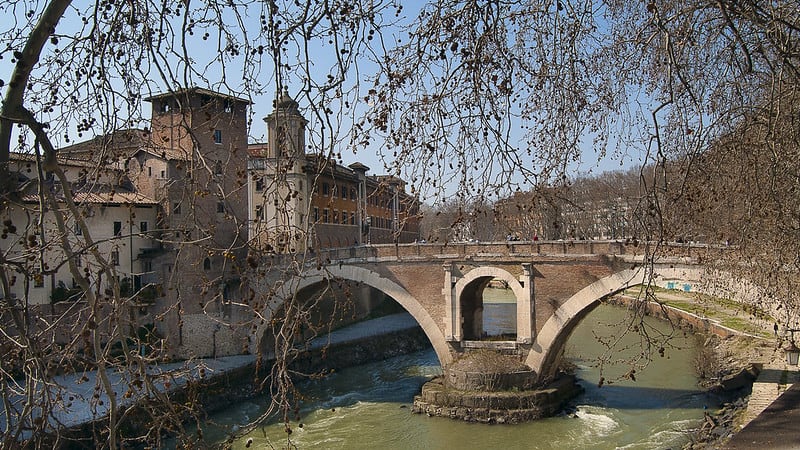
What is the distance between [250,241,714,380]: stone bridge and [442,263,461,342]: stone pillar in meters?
0.03

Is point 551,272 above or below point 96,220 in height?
below

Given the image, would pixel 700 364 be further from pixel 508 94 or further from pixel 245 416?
pixel 508 94

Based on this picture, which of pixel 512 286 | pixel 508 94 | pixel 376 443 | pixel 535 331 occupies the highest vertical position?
pixel 508 94

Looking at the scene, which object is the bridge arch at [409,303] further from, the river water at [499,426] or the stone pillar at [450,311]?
the river water at [499,426]

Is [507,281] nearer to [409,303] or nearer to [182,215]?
[409,303]

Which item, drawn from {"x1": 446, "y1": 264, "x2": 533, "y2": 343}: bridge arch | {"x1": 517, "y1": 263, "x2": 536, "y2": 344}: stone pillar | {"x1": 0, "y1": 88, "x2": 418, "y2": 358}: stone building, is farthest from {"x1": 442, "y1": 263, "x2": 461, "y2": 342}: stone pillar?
{"x1": 0, "y1": 88, "x2": 418, "y2": 358}: stone building

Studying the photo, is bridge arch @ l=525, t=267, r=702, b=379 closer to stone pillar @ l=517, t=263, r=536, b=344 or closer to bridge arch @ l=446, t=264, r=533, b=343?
stone pillar @ l=517, t=263, r=536, b=344

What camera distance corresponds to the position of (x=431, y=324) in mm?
19109

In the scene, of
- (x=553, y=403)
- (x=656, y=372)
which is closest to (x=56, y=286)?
(x=553, y=403)

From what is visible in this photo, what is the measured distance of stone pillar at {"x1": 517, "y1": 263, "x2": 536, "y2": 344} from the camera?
17688 millimetres

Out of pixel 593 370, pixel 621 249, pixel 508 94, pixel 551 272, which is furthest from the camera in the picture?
pixel 593 370

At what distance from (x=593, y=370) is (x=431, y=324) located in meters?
5.48

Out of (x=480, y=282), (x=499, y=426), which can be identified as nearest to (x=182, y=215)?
(x=480, y=282)

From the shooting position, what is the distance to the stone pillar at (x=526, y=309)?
17688 mm
